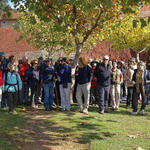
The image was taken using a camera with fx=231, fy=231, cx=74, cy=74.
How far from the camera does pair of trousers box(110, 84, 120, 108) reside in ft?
30.9

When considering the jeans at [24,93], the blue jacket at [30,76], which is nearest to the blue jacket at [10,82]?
the blue jacket at [30,76]

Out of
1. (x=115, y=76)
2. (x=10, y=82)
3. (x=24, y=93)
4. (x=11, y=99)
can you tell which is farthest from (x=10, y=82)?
(x=115, y=76)

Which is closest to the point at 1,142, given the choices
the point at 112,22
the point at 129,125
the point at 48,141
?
the point at 48,141

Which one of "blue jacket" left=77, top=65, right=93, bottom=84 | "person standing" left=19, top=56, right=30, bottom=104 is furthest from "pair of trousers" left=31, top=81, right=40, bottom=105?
"blue jacket" left=77, top=65, right=93, bottom=84

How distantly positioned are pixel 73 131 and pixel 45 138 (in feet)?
2.86

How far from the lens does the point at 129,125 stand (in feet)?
23.2

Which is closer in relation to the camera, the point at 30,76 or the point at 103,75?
the point at 103,75

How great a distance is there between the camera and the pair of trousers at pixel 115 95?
9.41 metres

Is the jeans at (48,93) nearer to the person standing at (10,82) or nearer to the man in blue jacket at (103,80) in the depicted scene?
the person standing at (10,82)

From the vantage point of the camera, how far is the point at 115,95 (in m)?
9.66

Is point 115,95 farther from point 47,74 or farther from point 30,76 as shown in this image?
point 30,76

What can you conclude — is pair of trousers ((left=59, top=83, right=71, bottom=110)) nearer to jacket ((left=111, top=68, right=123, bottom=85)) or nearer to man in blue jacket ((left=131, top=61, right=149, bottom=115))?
jacket ((left=111, top=68, right=123, bottom=85))

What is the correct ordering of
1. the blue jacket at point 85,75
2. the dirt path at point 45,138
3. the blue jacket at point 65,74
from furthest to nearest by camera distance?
1. the blue jacket at point 65,74
2. the blue jacket at point 85,75
3. the dirt path at point 45,138

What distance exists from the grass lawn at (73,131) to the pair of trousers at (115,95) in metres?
0.74
